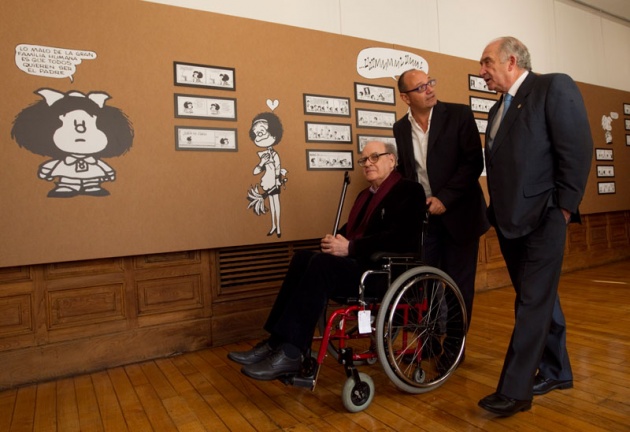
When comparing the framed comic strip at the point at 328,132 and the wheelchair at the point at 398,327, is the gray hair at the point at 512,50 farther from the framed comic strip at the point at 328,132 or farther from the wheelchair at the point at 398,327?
the framed comic strip at the point at 328,132

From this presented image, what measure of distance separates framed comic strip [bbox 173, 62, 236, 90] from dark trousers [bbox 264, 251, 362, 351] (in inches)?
52.3

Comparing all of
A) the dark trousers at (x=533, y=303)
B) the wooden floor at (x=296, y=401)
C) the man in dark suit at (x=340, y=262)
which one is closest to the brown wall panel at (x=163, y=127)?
the wooden floor at (x=296, y=401)

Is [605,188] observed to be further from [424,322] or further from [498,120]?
[424,322]

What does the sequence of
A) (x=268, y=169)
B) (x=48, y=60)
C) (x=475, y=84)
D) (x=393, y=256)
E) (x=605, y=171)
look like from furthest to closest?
(x=605, y=171) → (x=475, y=84) → (x=268, y=169) → (x=48, y=60) → (x=393, y=256)

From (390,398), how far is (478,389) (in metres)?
0.40

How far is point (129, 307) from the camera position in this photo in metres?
2.59

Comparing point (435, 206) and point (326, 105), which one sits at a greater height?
point (326, 105)

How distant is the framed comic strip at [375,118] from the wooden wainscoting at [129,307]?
0.94 meters

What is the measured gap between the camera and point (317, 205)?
3109 mm

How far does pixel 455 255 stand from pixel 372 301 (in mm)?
636

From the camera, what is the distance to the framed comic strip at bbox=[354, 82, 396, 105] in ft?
10.9

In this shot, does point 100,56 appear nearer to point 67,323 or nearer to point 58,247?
point 58,247

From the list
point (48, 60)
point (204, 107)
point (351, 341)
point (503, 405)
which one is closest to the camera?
point (503, 405)

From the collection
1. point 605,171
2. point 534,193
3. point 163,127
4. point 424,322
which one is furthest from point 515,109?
point 605,171
